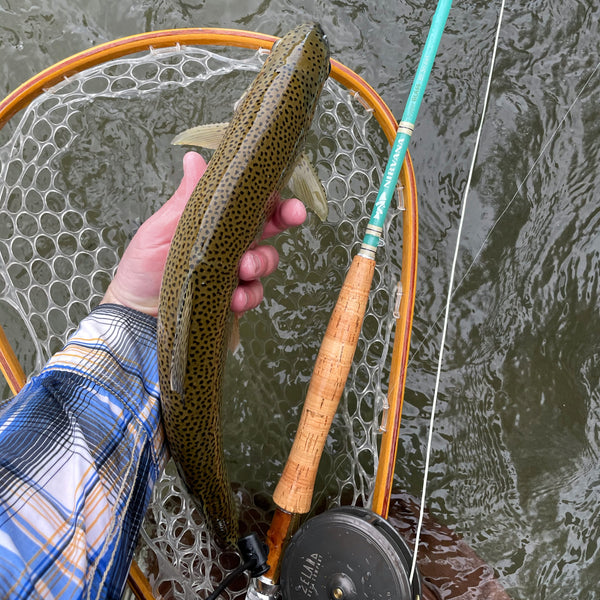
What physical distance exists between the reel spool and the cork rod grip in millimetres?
132

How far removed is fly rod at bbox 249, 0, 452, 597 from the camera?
1818mm

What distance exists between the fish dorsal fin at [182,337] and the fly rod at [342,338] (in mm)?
480

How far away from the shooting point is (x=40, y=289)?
102 inches

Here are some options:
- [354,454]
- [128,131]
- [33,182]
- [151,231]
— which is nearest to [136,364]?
Answer: [151,231]

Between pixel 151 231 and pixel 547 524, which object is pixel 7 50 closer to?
pixel 151 231

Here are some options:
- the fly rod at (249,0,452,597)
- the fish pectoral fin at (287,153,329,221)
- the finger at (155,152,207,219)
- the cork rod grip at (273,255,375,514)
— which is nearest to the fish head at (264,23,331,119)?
the fish pectoral fin at (287,153,329,221)

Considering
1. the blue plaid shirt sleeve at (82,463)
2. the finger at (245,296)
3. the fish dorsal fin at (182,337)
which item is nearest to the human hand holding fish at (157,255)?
the finger at (245,296)

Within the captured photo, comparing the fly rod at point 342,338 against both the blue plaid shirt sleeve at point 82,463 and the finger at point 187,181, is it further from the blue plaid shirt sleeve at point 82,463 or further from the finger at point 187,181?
the finger at point 187,181

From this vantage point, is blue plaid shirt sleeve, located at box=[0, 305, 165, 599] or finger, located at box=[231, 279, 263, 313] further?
finger, located at box=[231, 279, 263, 313]

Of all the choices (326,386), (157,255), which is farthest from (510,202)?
(157,255)

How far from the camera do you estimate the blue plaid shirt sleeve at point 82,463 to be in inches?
47.2

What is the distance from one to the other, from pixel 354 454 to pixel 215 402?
0.78 m

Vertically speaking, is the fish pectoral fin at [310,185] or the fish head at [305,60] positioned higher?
the fish head at [305,60]

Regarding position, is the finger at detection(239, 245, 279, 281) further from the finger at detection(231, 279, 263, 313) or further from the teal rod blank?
the teal rod blank
